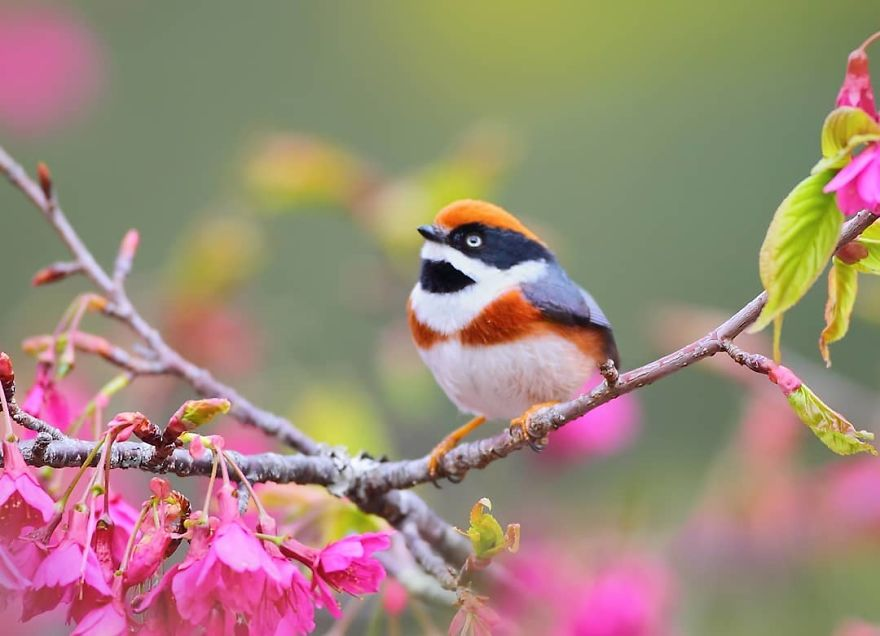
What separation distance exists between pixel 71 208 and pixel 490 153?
441 cm

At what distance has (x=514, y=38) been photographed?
7.36m

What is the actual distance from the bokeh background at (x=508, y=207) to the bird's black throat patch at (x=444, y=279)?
1.31 ft

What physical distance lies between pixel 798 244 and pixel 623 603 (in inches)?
50.1

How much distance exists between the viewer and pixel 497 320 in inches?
86.9

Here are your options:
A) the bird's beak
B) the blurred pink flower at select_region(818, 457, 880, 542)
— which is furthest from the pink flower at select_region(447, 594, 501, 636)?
the blurred pink flower at select_region(818, 457, 880, 542)

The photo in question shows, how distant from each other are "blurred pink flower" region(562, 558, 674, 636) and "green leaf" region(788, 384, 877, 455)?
1035 millimetres

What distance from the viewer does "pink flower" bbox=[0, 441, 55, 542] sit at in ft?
3.84

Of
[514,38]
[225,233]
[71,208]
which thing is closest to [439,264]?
[225,233]

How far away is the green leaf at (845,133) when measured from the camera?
1073mm

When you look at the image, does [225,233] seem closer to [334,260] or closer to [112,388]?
[112,388]

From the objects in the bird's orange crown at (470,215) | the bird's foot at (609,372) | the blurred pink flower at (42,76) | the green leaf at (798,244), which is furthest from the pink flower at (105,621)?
the blurred pink flower at (42,76)

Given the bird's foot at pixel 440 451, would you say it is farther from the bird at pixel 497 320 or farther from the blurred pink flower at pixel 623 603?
the blurred pink flower at pixel 623 603

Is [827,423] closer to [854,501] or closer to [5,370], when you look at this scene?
[5,370]

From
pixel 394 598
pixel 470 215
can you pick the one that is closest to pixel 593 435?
pixel 470 215
